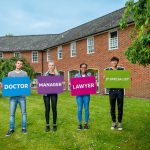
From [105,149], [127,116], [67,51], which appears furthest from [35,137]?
[67,51]

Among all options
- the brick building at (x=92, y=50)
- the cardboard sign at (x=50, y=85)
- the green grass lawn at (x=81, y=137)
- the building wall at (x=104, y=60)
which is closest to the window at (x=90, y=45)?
the brick building at (x=92, y=50)

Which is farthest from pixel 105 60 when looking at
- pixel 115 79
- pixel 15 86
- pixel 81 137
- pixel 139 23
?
pixel 139 23

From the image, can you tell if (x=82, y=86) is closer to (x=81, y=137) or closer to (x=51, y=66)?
(x=51, y=66)

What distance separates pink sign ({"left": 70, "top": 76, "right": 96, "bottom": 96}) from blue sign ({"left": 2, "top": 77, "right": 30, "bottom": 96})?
4.69 feet

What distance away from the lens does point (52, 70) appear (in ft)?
32.5

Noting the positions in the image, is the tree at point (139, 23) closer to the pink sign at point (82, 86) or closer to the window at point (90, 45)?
the pink sign at point (82, 86)

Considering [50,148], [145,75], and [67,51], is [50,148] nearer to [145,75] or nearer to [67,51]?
[145,75]

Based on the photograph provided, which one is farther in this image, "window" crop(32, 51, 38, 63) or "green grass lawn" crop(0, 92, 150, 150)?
"window" crop(32, 51, 38, 63)

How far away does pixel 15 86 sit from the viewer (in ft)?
32.1

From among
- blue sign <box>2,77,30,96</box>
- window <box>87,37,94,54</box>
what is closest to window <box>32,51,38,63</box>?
window <box>87,37,94,54</box>

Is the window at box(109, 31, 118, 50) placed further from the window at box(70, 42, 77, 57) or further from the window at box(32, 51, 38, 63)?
the window at box(32, 51, 38, 63)

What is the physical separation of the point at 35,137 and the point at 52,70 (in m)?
2.13

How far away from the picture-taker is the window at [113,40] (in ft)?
86.1

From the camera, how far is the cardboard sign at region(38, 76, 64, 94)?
978 centimetres
